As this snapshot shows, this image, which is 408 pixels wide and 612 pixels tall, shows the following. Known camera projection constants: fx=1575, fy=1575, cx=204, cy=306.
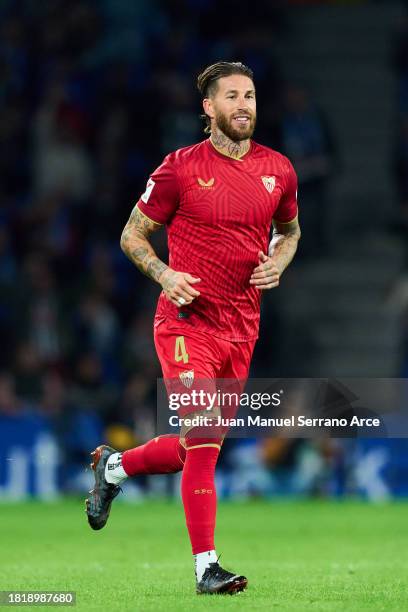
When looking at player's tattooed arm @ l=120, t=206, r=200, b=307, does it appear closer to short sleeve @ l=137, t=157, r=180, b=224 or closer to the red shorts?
short sleeve @ l=137, t=157, r=180, b=224

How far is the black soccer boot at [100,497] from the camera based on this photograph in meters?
8.31

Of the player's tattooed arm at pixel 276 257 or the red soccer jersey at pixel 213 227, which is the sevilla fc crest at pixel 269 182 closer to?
the red soccer jersey at pixel 213 227

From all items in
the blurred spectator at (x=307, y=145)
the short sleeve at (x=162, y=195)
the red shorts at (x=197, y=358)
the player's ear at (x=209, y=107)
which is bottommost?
the red shorts at (x=197, y=358)

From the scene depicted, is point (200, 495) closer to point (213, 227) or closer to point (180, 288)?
point (180, 288)

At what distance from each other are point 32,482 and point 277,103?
5.22 meters

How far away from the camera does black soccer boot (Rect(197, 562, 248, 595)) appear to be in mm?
7281

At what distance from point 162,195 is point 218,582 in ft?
6.25

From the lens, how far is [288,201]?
26.7 ft

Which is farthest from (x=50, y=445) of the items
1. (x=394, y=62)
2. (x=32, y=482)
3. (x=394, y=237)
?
(x=394, y=62)

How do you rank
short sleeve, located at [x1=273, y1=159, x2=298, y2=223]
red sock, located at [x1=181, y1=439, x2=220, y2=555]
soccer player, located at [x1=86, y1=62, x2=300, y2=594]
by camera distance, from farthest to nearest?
short sleeve, located at [x1=273, y1=159, x2=298, y2=223]
soccer player, located at [x1=86, y1=62, x2=300, y2=594]
red sock, located at [x1=181, y1=439, x2=220, y2=555]

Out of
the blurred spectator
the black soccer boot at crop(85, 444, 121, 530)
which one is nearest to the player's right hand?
the black soccer boot at crop(85, 444, 121, 530)

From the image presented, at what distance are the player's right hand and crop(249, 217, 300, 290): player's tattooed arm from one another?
0.34m

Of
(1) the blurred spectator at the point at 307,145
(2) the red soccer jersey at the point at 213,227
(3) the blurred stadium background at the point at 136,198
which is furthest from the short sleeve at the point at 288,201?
(1) the blurred spectator at the point at 307,145

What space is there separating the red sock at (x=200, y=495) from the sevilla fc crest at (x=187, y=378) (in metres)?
0.27
